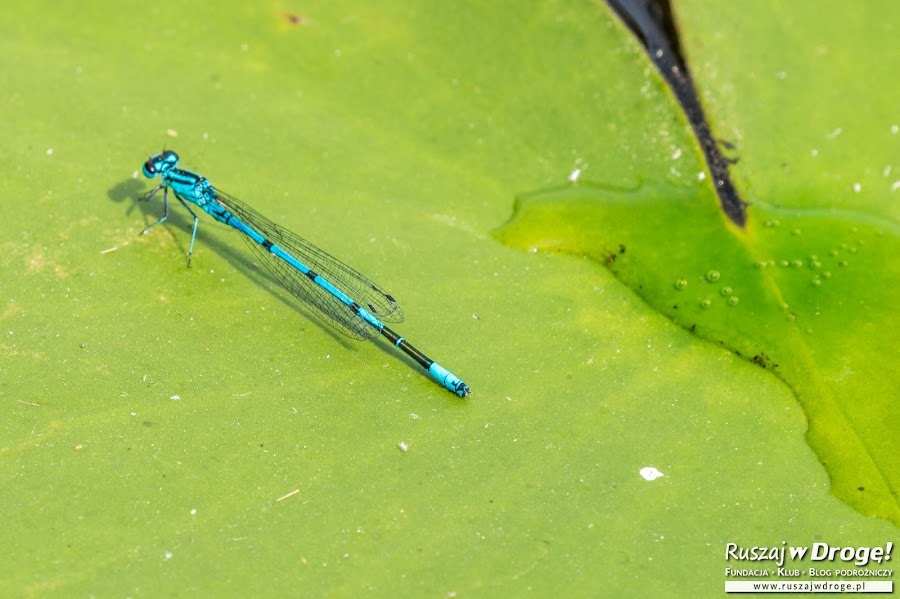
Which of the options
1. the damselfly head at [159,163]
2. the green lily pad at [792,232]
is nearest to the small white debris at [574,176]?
the green lily pad at [792,232]

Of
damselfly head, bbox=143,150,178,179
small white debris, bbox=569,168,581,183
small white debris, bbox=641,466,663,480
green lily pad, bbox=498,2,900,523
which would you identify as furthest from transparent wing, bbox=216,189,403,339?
small white debris, bbox=641,466,663,480

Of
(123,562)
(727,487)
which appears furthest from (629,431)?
(123,562)

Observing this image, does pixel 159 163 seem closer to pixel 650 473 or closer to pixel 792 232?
pixel 650 473

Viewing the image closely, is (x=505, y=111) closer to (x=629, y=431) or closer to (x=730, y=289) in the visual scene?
(x=730, y=289)

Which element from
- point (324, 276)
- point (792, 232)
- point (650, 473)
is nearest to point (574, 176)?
point (792, 232)

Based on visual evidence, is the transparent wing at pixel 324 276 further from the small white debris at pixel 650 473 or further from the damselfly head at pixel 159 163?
the small white debris at pixel 650 473

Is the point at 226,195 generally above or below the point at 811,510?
above
